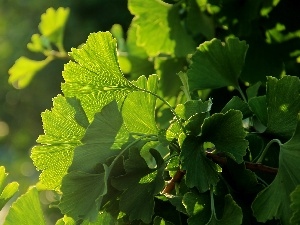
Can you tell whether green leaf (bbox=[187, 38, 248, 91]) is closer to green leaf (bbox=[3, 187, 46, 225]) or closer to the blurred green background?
green leaf (bbox=[3, 187, 46, 225])

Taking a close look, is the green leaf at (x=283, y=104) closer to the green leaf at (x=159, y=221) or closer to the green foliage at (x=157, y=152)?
the green foliage at (x=157, y=152)

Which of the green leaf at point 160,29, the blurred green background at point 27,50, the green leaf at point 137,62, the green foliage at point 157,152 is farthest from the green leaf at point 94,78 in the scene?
the blurred green background at point 27,50

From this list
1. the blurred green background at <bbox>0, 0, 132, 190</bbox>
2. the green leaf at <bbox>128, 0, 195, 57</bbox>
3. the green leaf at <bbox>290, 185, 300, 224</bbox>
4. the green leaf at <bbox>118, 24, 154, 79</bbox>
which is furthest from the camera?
the blurred green background at <bbox>0, 0, 132, 190</bbox>

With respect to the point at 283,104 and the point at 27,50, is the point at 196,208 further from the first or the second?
the point at 27,50

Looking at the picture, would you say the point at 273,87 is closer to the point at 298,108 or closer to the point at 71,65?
the point at 298,108

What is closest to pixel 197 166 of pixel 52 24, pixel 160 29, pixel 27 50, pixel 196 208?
pixel 196 208

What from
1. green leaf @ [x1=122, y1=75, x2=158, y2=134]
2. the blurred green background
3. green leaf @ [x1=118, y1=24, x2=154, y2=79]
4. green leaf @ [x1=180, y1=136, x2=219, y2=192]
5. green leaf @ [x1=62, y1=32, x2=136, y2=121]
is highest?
green leaf @ [x1=62, y1=32, x2=136, y2=121]

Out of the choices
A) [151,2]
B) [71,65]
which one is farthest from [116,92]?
[151,2]

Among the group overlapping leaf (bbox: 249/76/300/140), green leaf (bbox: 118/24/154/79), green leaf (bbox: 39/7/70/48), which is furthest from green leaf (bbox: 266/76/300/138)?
green leaf (bbox: 39/7/70/48)
